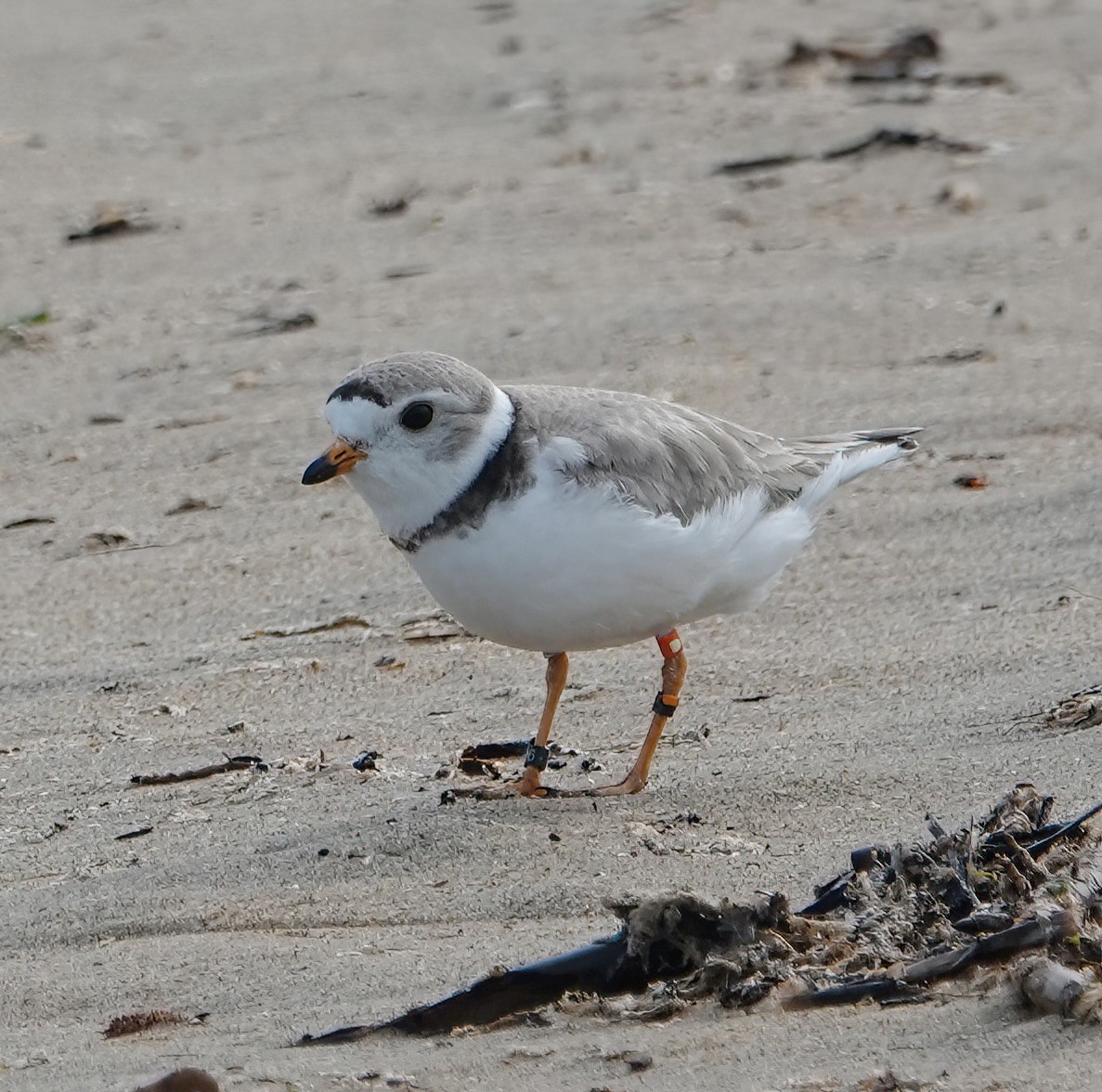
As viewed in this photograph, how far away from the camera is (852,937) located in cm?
304

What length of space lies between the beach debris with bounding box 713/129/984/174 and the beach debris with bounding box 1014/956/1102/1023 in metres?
5.65

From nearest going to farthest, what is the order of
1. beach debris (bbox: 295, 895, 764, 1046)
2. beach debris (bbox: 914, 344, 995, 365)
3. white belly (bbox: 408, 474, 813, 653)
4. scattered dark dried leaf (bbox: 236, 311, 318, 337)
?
beach debris (bbox: 295, 895, 764, 1046) → white belly (bbox: 408, 474, 813, 653) → beach debris (bbox: 914, 344, 995, 365) → scattered dark dried leaf (bbox: 236, 311, 318, 337)

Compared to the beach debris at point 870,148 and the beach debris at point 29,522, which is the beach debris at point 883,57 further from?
the beach debris at point 29,522

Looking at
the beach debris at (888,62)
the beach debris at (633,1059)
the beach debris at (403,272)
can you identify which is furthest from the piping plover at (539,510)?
the beach debris at (888,62)

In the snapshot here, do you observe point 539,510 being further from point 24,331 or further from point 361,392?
point 24,331

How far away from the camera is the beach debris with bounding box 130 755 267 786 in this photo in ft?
13.6

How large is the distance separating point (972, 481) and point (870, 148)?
2982mm

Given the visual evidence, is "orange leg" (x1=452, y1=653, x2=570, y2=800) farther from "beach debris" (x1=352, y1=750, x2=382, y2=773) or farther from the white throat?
the white throat

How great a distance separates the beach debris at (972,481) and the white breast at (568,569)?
1631 millimetres

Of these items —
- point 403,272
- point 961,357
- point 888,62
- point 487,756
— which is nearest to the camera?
point 487,756

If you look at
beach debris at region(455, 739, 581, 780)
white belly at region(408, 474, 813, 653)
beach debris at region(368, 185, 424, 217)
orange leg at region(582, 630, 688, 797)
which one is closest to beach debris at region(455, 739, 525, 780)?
beach debris at region(455, 739, 581, 780)

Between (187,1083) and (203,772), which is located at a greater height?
(187,1083)

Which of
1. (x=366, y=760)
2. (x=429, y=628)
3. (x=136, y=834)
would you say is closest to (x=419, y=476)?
(x=366, y=760)

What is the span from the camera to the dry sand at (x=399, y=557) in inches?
→ 129
